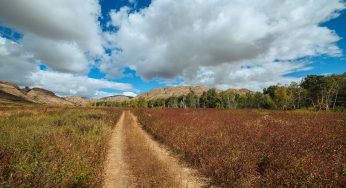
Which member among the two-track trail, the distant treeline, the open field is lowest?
the two-track trail

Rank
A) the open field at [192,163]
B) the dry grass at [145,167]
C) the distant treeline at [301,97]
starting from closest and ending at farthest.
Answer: the open field at [192,163]
the dry grass at [145,167]
the distant treeline at [301,97]

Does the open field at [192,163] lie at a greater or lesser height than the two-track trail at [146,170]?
greater

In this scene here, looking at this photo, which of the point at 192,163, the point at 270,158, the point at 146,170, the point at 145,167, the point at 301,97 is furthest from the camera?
the point at 301,97

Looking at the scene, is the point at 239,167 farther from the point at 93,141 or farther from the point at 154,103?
the point at 154,103

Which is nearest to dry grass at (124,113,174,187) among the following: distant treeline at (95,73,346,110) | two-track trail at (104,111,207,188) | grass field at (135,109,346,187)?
two-track trail at (104,111,207,188)

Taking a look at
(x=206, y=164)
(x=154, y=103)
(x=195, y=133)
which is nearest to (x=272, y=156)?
(x=206, y=164)

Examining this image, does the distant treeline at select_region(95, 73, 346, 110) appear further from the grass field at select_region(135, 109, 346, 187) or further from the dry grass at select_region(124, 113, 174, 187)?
the dry grass at select_region(124, 113, 174, 187)

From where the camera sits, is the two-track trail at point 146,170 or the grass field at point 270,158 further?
the two-track trail at point 146,170

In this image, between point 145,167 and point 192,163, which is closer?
point 145,167

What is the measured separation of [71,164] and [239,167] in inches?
217

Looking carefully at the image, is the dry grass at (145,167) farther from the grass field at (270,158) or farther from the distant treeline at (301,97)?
the distant treeline at (301,97)

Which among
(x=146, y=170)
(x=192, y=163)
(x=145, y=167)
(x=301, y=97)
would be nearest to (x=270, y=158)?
(x=192, y=163)

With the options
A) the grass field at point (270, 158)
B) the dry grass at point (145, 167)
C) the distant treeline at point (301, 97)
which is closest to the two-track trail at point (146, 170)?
the dry grass at point (145, 167)

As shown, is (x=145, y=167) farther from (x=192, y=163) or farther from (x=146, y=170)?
(x=192, y=163)
